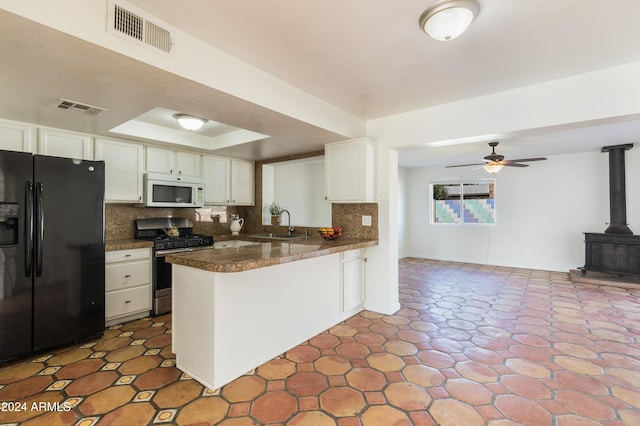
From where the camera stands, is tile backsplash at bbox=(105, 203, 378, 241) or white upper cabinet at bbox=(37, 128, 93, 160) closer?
white upper cabinet at bbox=(37, 128, 93, 160)

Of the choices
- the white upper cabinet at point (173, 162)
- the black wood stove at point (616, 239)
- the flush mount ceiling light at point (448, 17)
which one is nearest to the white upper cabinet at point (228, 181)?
the white upper cabinet at point (173, 162)

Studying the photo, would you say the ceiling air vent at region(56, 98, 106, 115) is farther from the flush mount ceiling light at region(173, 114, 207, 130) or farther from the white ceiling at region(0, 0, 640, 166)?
the flush mount ceiling light at region(173, 114, 207, 130)

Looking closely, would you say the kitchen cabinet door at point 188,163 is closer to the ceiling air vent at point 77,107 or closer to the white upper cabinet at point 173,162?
the white upper cabinet at point 173,162

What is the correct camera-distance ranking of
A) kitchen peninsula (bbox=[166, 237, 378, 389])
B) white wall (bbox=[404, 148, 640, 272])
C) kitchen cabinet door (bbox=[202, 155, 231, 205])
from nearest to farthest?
1. kitchen peninsula (bbox=[166, 237, 378, 389])
2. kitchen cabinet door (bbox=[202, 155, 231, 205])
3. white wall (bbox=[404, 148, 640, 272])

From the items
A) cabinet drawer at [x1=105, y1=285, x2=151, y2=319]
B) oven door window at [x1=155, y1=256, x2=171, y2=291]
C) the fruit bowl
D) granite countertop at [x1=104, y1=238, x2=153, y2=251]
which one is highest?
the fruit bowl

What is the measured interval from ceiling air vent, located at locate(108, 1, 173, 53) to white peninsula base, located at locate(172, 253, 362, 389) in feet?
4.82

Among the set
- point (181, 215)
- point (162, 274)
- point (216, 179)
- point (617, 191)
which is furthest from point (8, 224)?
point (617, 191)

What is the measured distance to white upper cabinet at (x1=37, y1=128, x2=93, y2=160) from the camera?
3.05m

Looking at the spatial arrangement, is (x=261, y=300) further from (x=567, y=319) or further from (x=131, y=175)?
(x=567, y=319)

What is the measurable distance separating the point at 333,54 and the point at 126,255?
9.80 ft

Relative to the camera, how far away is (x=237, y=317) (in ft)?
7.53

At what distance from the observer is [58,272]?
2646 millimetres

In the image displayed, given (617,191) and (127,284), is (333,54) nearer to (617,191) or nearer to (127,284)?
(127,284)

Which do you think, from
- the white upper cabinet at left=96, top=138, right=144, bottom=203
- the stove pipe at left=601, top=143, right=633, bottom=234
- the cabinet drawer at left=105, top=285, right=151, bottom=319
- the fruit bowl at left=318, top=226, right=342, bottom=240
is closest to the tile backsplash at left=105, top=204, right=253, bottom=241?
the white upper cabinet at left=96, top=138, right=144, bottom=203
